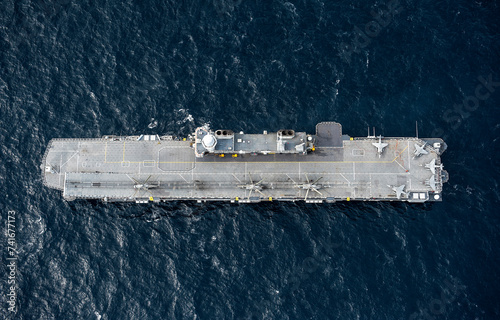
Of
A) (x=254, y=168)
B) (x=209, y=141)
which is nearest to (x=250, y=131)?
(x=254, y=168)

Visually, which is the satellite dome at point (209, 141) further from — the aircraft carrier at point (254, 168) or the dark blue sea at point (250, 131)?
the dark blue sea at point (250, 131)

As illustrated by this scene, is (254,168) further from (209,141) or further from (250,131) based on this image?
(209,141)

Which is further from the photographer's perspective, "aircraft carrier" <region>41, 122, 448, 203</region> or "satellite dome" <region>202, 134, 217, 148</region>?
"aircraft carrier" <region>41, 122, 448, 203</region>

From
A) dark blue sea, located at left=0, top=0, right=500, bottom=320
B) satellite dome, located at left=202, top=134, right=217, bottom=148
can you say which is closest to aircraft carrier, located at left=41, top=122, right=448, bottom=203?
satellite dome, located at left=202, top=134, right=217, bottom=148

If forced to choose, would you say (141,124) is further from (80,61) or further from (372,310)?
(372,310)

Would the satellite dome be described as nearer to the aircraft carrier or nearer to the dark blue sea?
the aircraft carrier

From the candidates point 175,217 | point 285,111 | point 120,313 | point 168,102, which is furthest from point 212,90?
point 120,313
